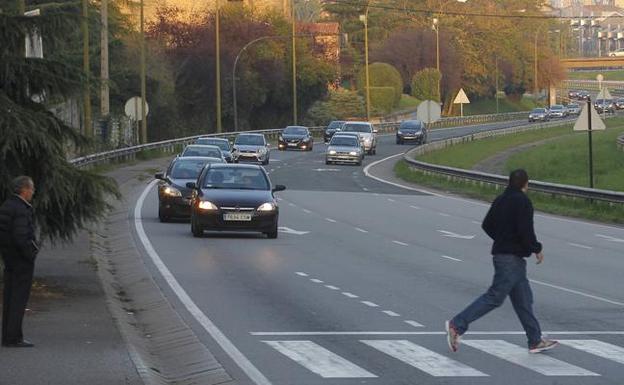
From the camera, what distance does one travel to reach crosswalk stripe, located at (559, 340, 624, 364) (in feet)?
43.7

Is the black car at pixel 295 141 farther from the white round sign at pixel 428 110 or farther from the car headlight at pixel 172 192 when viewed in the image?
the car headlight at pixel 172 192

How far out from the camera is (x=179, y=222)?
108 ft

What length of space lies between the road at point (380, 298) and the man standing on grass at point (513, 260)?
248 millimetres

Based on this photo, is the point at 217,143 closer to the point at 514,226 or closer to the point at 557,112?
the point at 514,226

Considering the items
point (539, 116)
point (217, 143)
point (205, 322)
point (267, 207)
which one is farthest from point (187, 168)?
point (539, 116)

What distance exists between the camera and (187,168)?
3466 cm

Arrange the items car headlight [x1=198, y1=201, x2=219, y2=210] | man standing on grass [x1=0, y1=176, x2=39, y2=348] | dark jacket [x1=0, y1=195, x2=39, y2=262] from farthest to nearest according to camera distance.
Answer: car headlight [x1=198, y1=201, x2=219, y2=210], dark jacket [x1=0, y1=195, x2=39, y2=262], man standing on grass [x1=0, y1=176, x2=39, y2=348]

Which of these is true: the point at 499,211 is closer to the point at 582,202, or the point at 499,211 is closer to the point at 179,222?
the point at 179,222

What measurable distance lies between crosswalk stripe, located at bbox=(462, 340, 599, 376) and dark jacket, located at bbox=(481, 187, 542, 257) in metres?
0.95

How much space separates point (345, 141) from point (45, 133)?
53364mm

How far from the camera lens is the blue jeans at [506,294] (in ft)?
44.2

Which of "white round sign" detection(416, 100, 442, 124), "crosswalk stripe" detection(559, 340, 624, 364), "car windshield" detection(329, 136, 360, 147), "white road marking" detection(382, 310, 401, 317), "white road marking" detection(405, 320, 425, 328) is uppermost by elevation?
"white round sign" detection(416, 100, 442, 124)

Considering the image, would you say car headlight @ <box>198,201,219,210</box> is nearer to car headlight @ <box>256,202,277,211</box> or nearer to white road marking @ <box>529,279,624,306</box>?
car headlight @ <box>256,202,277,211</box>

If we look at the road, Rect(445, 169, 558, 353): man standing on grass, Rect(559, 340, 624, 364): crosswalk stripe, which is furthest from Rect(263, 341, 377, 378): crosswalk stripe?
Rect(559, 340, 624, 364): crosswalk stripe
